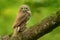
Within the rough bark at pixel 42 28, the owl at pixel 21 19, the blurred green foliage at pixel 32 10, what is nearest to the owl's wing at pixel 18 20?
the owl at pixel 21 19

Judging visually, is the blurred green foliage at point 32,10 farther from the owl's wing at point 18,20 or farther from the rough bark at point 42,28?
the rough bark at point 42,28

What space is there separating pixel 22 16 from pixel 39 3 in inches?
57.5

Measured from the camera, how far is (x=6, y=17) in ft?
19.0

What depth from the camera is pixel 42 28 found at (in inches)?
141

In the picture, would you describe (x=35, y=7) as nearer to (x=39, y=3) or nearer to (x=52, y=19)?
(x=39, y=3)

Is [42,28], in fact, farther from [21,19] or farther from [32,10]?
[32,10]

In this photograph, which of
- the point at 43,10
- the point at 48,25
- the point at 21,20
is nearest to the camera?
the point at 48,25

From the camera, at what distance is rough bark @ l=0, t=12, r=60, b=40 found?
3558 mm

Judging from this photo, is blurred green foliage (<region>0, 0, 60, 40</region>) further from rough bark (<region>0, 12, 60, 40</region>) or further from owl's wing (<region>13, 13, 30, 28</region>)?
rough bark (<region>0, 12, 60, 40</region>)

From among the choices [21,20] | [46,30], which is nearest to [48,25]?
[46,30]

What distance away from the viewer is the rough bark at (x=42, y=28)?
3.56m

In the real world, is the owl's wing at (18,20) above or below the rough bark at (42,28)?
above

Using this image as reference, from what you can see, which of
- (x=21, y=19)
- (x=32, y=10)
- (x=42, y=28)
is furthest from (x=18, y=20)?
(x=32, y=10)

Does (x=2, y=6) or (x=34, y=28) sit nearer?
(x=34, y=28)
